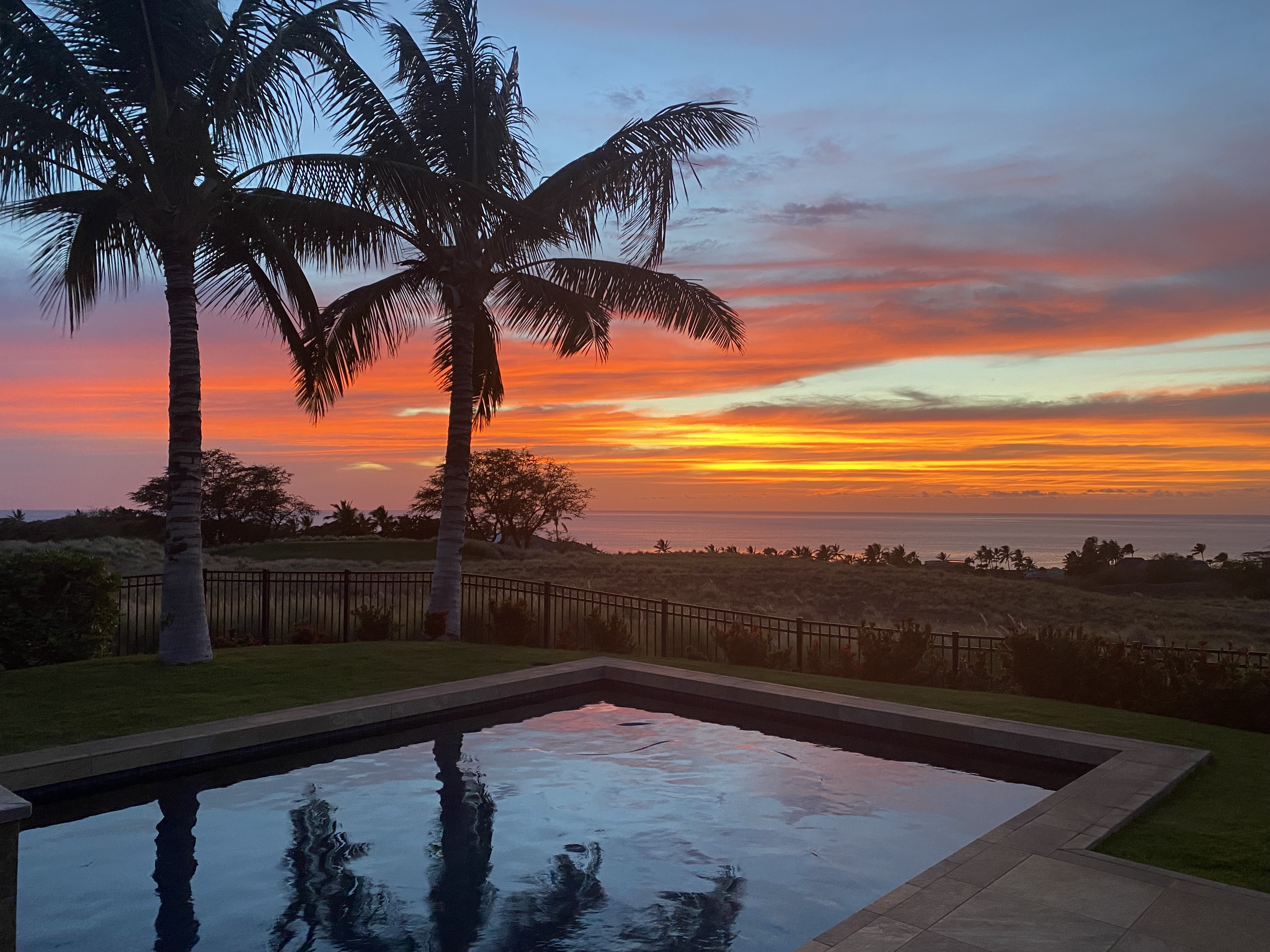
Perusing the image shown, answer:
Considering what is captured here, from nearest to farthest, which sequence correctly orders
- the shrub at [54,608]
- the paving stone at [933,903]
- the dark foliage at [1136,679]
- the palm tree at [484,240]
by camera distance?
the paving stone at [933,903] < the dark foliage at [1136,679] < the shrub at [54,608] < the palm tree at [484,240]

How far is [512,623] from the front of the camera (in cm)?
1642

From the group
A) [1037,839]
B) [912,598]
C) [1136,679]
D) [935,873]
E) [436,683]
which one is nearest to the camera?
[935,873]

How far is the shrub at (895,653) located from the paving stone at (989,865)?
7.33 m

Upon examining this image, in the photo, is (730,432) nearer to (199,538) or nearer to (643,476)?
(643,476)

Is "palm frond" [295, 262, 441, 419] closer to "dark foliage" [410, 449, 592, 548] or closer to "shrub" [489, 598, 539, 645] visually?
"shrub" [489, 598, 539, 645]

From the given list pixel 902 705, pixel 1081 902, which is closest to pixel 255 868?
pixel 1081 902

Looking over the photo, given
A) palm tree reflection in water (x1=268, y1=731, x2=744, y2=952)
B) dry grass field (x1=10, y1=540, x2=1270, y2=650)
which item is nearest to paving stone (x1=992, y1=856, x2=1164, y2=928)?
palm tree reflection in water (x1=268, y1=731, x2=744, y2=952)

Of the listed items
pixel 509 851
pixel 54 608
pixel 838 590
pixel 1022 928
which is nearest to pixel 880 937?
pixel 1022 928

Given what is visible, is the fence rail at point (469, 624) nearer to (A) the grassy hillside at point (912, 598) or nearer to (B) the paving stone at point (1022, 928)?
(A) the grassy hillside at point (912, 598)

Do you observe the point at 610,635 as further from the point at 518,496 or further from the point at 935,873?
the point at 518,496

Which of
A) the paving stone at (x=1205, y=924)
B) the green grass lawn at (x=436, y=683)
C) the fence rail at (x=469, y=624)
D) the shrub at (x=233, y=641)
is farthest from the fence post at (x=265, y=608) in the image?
the paving stone at (x=1205, y=924)

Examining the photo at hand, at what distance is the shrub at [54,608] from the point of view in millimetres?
11906

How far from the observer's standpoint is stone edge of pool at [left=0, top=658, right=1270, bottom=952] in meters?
4.31

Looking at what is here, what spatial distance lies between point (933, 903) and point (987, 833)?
163cm
